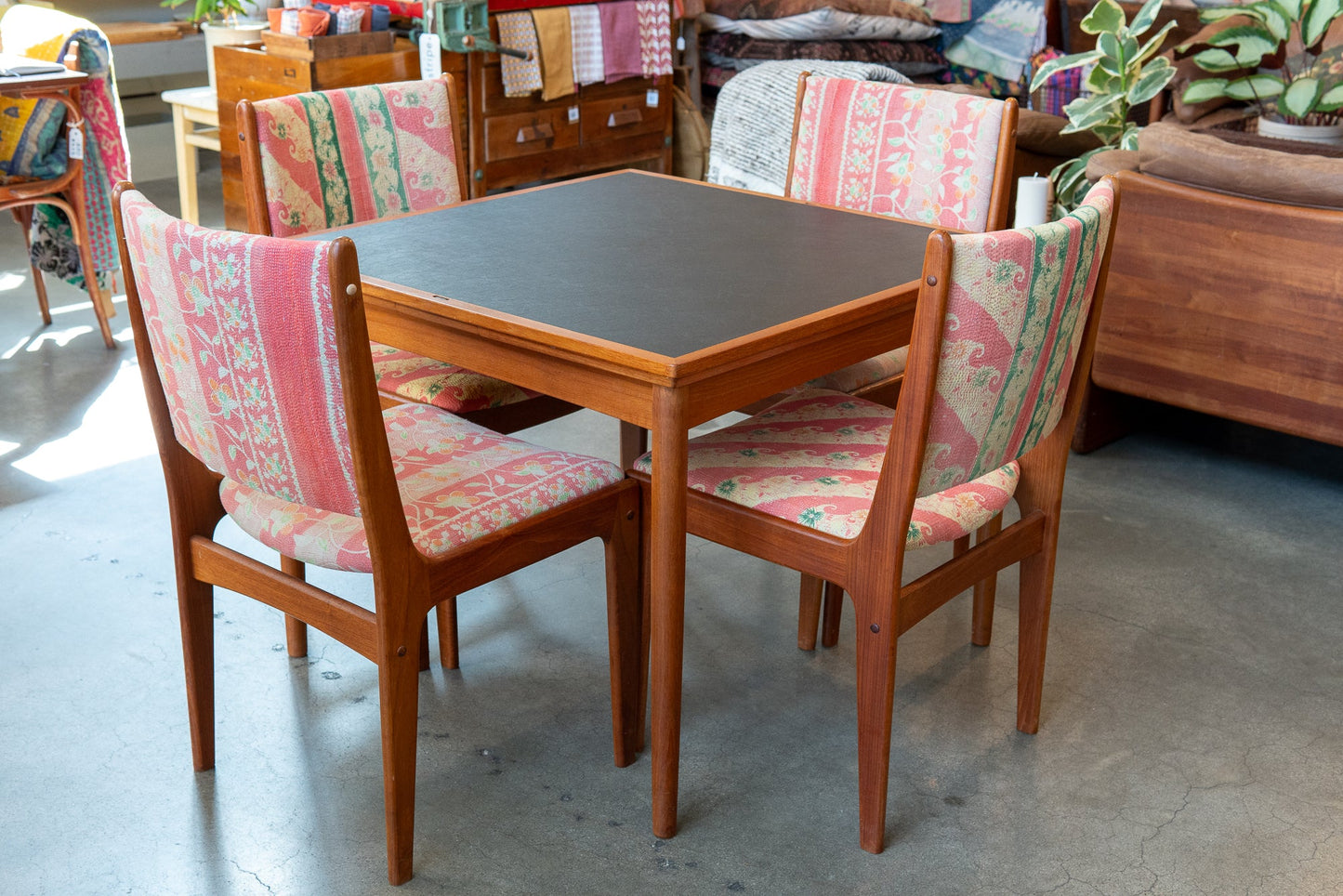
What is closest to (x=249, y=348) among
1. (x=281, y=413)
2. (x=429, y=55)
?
(x=281, y=413)

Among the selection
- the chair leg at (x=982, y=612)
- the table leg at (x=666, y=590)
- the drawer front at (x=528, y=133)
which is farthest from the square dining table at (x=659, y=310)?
the drawer front at (x=528, y=133)

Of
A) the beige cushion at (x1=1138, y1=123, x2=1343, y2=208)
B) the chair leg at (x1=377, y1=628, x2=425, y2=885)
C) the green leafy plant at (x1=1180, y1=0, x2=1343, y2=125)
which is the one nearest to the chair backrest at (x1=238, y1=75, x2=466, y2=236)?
the chair leg at (x1=377, y1=628, x2=425, y2=885)

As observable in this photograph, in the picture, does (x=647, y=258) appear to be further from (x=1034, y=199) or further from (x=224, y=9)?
(x=224, y=9)

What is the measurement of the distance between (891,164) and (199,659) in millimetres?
1521

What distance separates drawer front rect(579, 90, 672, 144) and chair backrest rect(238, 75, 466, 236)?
2.27m

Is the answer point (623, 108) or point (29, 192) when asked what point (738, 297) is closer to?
point (29, 192)

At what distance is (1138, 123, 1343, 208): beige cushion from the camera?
260 centimetres

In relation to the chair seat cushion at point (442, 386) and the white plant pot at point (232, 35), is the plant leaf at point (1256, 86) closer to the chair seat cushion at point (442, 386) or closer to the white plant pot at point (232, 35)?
the chair seat cushion at point (442, 386)

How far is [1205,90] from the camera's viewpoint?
351cm

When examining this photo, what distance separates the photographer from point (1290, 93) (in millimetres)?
3256

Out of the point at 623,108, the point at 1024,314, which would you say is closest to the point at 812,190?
the point at 1024,314

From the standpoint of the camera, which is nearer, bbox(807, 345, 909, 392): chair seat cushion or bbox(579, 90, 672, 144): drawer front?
bbox(807, 345, 909, 392): chair seat cushion

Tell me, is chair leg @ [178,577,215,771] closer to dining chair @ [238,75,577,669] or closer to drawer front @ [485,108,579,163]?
dining chair @ [238,75,577,669]

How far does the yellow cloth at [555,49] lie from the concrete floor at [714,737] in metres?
2.27
